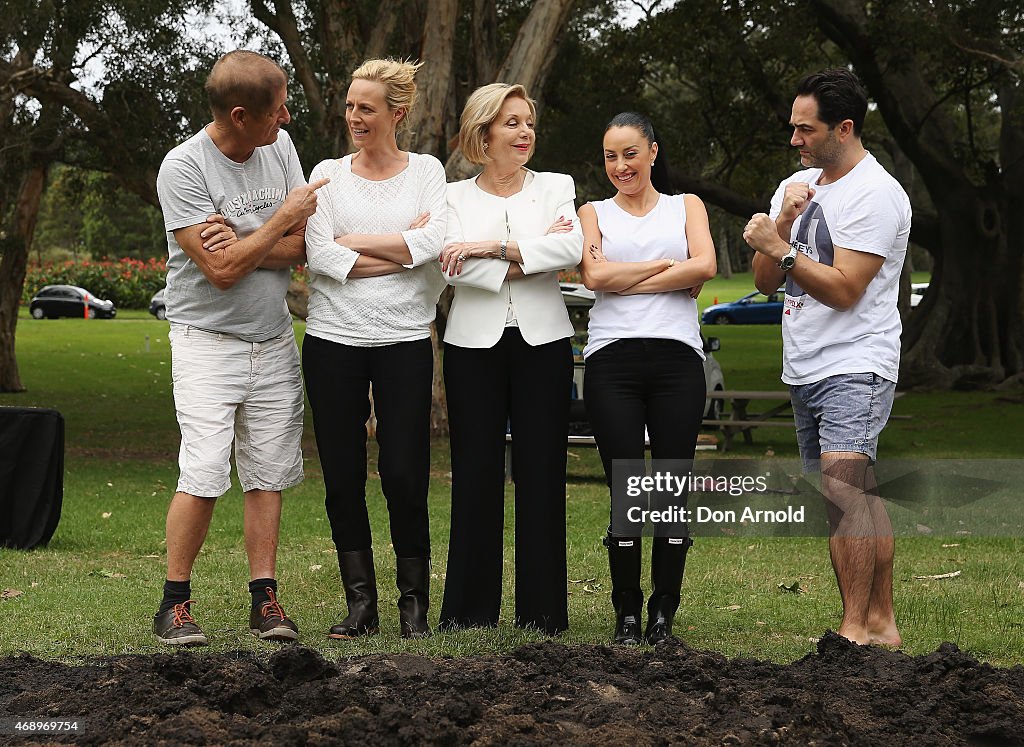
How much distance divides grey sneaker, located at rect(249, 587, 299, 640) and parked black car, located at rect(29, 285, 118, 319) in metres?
49.9

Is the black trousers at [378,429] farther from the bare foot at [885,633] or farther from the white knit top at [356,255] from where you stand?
the bare foot at [885,633]

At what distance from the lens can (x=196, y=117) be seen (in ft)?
45.7

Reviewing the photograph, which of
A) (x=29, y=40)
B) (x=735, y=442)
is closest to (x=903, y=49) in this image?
(x=735, y=442)

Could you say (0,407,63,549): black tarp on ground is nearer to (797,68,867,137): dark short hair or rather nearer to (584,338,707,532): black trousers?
(584,338,707,532): black trousers

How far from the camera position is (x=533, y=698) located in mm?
3871

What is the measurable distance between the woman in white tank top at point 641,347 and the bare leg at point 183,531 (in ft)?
5.75

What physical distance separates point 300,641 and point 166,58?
33.2 ft

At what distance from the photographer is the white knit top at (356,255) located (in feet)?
17.8

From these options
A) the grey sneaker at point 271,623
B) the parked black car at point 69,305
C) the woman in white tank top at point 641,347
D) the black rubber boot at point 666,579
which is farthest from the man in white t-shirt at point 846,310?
the parked black car at point 69,305

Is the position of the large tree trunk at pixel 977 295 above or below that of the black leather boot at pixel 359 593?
above

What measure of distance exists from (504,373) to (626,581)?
3.41ft

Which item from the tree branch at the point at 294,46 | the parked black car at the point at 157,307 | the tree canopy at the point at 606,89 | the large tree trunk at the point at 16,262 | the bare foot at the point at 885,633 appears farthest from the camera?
the parked black car at the point at 157,307

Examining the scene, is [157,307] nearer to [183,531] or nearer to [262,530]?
[262,530]

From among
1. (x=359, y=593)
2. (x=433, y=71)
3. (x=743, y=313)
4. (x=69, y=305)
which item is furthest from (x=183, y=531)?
(x=69, y=305)
